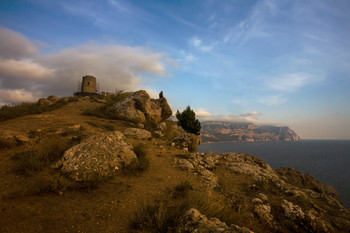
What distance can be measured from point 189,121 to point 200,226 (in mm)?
21776

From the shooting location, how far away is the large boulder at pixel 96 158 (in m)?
5.31

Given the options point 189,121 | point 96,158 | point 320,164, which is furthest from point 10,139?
point 320,164

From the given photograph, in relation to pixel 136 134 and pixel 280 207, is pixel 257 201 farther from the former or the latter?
pixel 136 134

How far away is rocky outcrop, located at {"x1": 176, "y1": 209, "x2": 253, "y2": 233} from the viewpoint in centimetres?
254

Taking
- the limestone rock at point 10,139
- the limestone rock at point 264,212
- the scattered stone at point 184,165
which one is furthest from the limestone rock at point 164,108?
the limestone rock at point 264,212

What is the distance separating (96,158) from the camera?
19.2ft

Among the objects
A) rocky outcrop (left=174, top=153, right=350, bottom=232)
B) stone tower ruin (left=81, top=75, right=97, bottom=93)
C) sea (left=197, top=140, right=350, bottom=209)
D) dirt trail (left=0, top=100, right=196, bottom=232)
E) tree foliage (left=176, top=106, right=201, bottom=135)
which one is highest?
stone tower ruin (left=81, top=75, right=97, bottom=93)

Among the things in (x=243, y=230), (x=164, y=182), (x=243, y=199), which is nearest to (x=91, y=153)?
(x=164, y=182)

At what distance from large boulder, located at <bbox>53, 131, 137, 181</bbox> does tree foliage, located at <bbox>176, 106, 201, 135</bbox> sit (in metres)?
17.6

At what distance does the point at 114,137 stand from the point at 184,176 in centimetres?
383

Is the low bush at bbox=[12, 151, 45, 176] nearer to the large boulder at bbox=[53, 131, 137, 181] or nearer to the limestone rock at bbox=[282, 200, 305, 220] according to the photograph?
the large boulder at bbox=[53, 131, 137, 181]

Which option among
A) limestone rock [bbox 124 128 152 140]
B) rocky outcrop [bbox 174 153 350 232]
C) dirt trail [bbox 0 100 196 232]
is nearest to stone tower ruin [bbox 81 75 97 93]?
limestone rock [bbox 124 128 152 140]

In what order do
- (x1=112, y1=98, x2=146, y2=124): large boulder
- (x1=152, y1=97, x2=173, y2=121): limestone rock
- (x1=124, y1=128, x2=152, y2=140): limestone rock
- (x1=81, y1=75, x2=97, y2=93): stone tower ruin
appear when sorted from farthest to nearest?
(x1=81, y1=75, x2=97, y2=93): stone tower ruin, (x1=152, y1=97, x2=173, y2=121): limestone rock, (x1=112, y1=98, x2=146, y2=124): large boulder, (x1=124, y1=128, x2=152, y2=140): limestone rock

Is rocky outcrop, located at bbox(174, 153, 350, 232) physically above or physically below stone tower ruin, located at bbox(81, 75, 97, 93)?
below
